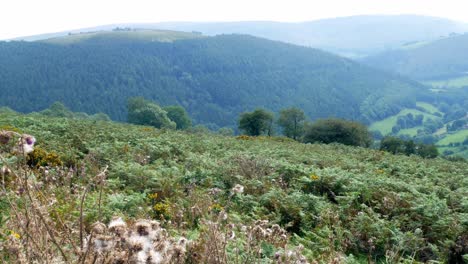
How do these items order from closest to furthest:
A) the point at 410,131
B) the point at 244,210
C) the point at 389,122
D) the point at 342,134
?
the point at 244,210, the point at 342,134, the point at 410,131, the point at 389,122

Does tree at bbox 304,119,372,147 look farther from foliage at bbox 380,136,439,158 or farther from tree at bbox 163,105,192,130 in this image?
tree at bbox 163,105,192,130

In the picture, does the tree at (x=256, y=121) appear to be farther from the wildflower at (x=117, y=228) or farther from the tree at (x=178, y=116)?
the wildflower at (x=117, y=228)

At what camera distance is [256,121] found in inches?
2144

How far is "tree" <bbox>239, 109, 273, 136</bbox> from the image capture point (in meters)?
54.5

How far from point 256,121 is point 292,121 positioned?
992cm

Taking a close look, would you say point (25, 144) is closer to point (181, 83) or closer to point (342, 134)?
point (342, 134)

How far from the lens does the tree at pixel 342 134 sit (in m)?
45.5

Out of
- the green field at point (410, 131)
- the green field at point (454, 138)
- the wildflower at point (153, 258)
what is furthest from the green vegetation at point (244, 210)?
the green field at point (410, 131)

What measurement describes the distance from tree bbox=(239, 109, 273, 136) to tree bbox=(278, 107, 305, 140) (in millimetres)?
6199

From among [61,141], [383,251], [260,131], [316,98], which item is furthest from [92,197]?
[316,98]

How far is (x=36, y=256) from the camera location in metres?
2.37

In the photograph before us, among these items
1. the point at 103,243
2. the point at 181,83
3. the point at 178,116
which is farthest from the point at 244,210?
the point at 181,83

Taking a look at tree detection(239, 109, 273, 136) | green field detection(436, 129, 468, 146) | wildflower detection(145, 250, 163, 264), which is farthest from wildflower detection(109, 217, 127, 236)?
green field detection(436, 129, 468, 146)

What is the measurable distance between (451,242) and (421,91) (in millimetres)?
207978
